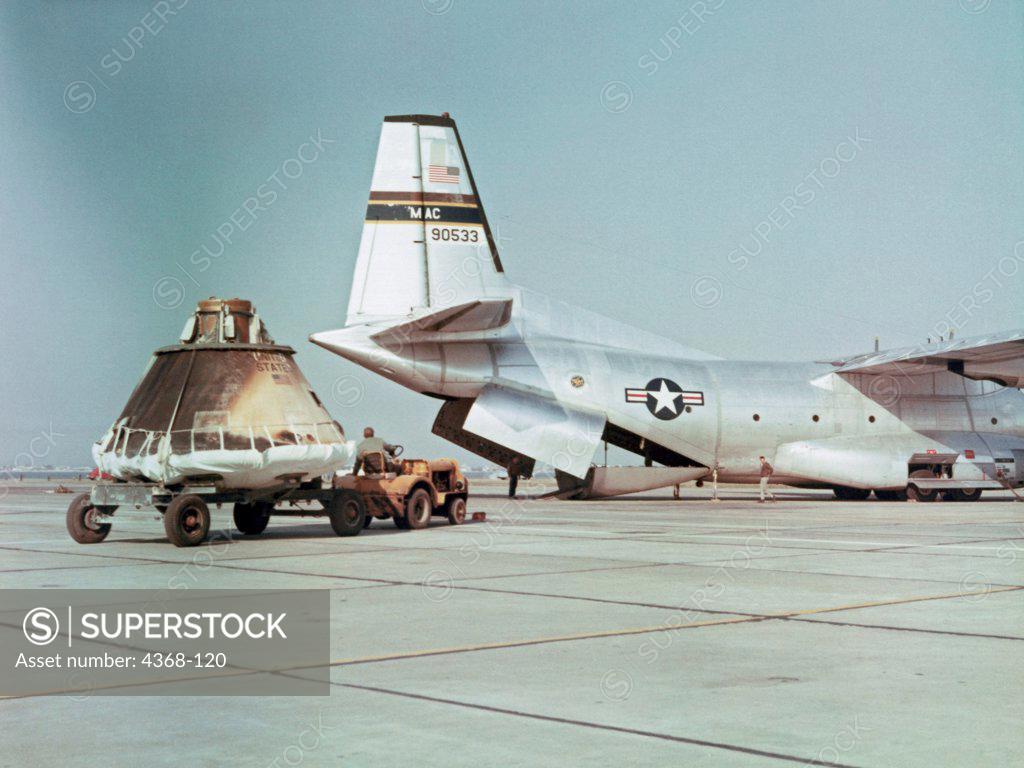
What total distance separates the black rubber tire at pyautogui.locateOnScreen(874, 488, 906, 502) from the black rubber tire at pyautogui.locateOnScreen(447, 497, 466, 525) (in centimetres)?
1708

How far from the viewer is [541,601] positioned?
8.88 metres

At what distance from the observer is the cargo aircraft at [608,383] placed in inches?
1091

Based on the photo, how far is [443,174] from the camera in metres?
29.0

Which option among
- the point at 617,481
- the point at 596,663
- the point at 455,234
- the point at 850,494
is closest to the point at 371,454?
the point at 596,663

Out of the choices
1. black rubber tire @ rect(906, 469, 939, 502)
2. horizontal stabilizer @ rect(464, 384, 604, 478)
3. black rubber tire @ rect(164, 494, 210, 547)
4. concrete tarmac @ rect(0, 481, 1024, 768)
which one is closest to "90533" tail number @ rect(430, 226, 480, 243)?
horizontal stabilizer @ rect(464, 384, 604, 478)

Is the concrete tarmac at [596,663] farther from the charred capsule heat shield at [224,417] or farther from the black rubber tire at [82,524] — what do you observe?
the charred capsule heat shield at [224,417]

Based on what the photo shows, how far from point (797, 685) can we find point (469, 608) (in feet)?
10.9

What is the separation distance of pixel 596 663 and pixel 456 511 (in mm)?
12713

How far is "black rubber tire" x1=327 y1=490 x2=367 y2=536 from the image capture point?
1582 centimetres

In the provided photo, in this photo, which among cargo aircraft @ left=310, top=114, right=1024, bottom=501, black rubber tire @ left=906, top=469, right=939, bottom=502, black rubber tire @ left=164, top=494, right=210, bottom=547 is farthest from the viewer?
black rubber tire @ left=906, top=469, right=939, bottom=502

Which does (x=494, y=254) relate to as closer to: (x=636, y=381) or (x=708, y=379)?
(x=636, y=381)

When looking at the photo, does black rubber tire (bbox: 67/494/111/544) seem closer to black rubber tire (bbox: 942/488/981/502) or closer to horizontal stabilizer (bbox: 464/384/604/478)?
horizontal stabilizer (bbox: 464/384/604/478)

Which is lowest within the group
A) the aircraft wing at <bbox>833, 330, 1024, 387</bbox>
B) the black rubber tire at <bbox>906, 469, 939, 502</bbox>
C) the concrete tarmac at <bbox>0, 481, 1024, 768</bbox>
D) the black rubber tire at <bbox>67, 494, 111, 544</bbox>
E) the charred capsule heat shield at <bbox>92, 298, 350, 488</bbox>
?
the concrete tarmac at <bbox>0, 481, 1024, 768</bbox>

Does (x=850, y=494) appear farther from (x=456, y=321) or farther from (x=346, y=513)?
(x=346, y=513)
